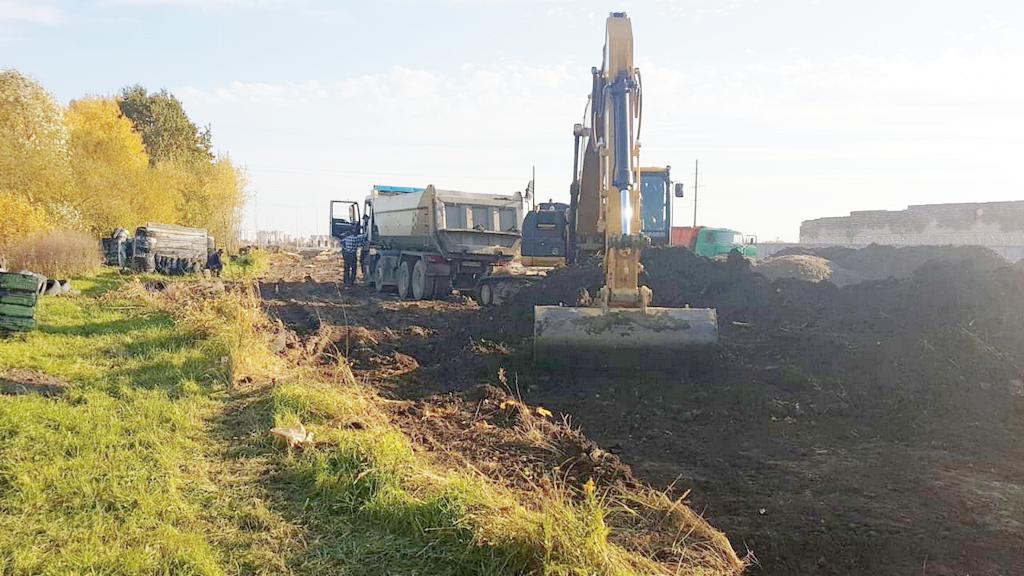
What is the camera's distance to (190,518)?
4113mm

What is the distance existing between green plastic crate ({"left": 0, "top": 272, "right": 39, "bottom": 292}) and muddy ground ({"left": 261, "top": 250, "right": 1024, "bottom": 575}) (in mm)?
3724

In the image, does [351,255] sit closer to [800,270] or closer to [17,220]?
[17,220]

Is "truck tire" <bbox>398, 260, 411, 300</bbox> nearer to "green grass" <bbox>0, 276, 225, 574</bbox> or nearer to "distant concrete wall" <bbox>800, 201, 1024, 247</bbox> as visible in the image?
"green grass" <bbox>0, 276, 225, 574</bbox>

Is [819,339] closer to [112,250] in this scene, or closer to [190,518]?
[190,518]

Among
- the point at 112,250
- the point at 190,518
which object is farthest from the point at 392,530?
the point at 112,250

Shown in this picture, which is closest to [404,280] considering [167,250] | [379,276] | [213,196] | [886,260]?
[379,276]

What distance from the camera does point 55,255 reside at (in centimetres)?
1788

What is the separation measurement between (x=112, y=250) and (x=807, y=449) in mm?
23142

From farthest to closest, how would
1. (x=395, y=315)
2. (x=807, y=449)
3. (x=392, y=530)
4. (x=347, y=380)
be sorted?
(x=395, y=315) < (x=347, y=380) < (x=807, y=449) < (x=392, y=530)

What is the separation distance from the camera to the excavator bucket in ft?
29.2

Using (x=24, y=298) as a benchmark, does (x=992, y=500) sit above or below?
below

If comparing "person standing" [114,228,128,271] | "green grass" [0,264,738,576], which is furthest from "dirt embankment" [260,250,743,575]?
"person standing" [114,228,128,271]

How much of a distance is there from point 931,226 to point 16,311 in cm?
4650

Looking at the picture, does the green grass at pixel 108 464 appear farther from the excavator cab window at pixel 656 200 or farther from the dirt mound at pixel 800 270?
the dirt mound at pixel 800 270
